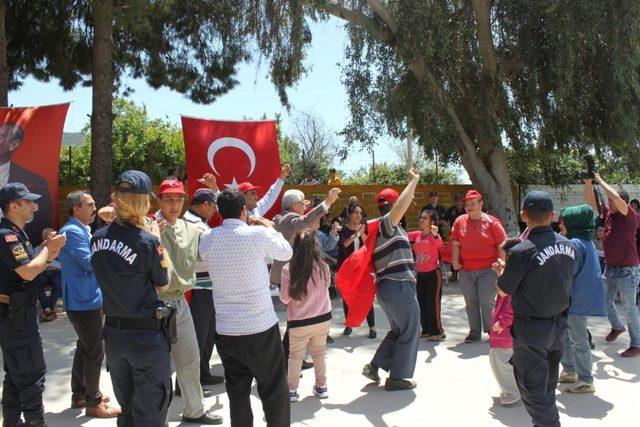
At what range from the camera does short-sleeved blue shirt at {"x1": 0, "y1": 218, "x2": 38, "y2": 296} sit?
13.4 ft

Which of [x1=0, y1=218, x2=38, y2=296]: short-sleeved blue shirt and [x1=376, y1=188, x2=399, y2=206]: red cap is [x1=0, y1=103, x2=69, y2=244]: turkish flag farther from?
[x1=376, y1=188, x2=399, y2=206]: red cap

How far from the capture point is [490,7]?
13.4 meters

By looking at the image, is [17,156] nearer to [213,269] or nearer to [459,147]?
[213,269]

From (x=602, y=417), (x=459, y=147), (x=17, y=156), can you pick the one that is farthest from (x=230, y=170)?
(x=602, y=417)

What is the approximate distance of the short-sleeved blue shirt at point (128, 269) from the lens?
3461 mm

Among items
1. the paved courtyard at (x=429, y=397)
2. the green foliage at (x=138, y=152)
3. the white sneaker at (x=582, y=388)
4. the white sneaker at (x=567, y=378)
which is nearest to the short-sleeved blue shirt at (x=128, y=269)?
the paved courtyard at (x=429, y=397)

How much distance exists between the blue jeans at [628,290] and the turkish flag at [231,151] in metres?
5.45

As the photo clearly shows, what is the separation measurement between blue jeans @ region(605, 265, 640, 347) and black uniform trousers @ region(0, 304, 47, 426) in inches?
221

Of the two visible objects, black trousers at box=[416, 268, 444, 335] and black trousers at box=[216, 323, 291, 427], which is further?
black trousers at box=[416, 268, 444, 335]

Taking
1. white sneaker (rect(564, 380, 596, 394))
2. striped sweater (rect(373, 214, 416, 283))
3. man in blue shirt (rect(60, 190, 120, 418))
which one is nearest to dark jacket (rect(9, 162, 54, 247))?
man in blue shirt (rect(60, 190, 120, 418))

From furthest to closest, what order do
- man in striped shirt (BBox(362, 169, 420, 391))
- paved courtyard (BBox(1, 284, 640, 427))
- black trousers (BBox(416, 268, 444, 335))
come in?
1. black trousers (BBox(416, 268, 444, 335))
2. man in striped shirt (BBox(362, 169, 420, 391))
3. paved courtyard (BBox(1, 284, 640, 427))

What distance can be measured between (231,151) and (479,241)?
454 cm

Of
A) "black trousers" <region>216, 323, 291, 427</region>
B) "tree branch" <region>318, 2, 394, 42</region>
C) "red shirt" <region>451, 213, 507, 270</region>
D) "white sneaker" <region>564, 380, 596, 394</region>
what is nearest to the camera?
"black trousers" <region>216, 323, 291, 427</region>

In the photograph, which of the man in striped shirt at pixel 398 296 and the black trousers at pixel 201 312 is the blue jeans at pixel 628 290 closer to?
the man in striped shirt at pixel 398 296
